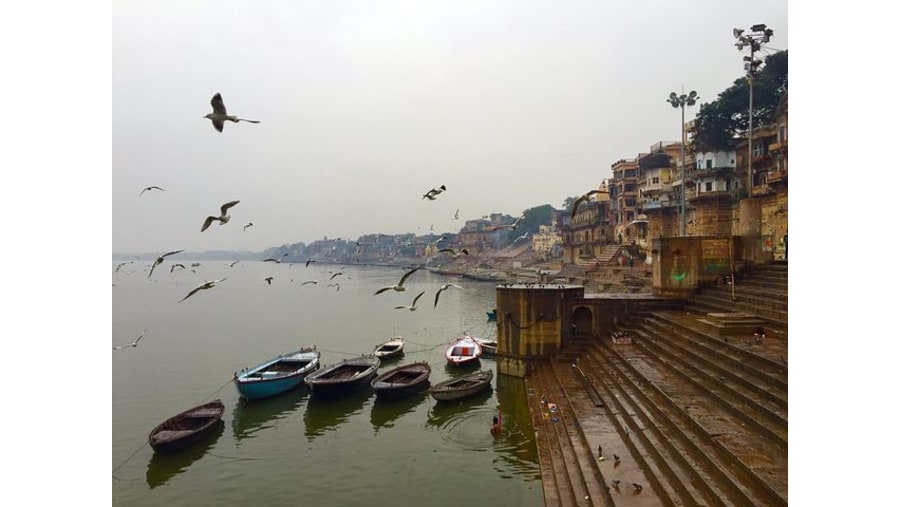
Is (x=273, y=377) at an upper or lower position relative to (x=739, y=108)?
lower

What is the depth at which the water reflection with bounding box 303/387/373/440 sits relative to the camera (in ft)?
51.3

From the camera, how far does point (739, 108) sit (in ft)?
137

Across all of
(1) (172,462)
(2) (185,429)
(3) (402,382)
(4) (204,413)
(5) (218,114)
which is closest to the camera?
(5) (218,114)

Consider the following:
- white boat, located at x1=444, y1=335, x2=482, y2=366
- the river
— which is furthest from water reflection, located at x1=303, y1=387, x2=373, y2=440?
white boat, located at x1=444, y1=335, x2=482, y2=366

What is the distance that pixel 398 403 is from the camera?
1722 centimetres

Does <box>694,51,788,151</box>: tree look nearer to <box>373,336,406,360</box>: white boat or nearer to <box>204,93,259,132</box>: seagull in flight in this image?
<box>373,336,406,360</box>: white boat

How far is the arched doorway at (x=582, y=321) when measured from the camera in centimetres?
1855

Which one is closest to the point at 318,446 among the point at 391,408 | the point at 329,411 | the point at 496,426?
the point at 329,411

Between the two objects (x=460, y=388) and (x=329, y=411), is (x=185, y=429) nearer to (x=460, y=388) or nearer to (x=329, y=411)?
(x=329, y=411)

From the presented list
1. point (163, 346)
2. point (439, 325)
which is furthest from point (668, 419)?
point (163, 346)

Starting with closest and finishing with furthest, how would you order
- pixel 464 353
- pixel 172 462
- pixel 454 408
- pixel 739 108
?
pixel 172 462 → pixel 454 408 → pixel 464 353 → pixel 739 108

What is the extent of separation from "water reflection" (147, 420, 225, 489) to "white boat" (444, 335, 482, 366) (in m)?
10.7

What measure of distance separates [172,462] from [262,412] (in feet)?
13.1

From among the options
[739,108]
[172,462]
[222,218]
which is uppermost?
[739,108]
